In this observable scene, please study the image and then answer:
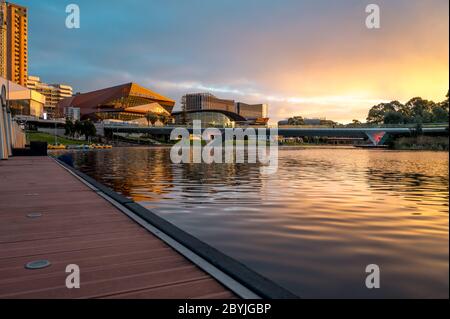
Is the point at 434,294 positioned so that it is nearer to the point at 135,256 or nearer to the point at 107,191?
the point at 135,256

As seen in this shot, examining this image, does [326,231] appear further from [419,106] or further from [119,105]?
[119,105]

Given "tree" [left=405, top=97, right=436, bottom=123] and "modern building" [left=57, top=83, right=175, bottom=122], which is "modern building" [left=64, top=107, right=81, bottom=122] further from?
"tree" [left=405, top=97, right=436, bottom=123]

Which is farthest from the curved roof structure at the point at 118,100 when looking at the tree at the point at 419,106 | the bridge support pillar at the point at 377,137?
the tree at the point at 419,106

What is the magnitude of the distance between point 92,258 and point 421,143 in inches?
4441

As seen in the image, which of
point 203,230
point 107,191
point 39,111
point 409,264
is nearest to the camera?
point 409,264

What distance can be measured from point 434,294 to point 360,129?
12251 centimetres

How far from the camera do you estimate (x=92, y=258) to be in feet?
18.7

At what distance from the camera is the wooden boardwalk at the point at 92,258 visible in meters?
4.40

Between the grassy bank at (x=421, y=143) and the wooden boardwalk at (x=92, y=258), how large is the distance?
332 ft

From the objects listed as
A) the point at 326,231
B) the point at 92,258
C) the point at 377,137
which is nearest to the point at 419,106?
the point at 377,137

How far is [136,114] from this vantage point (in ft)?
639
